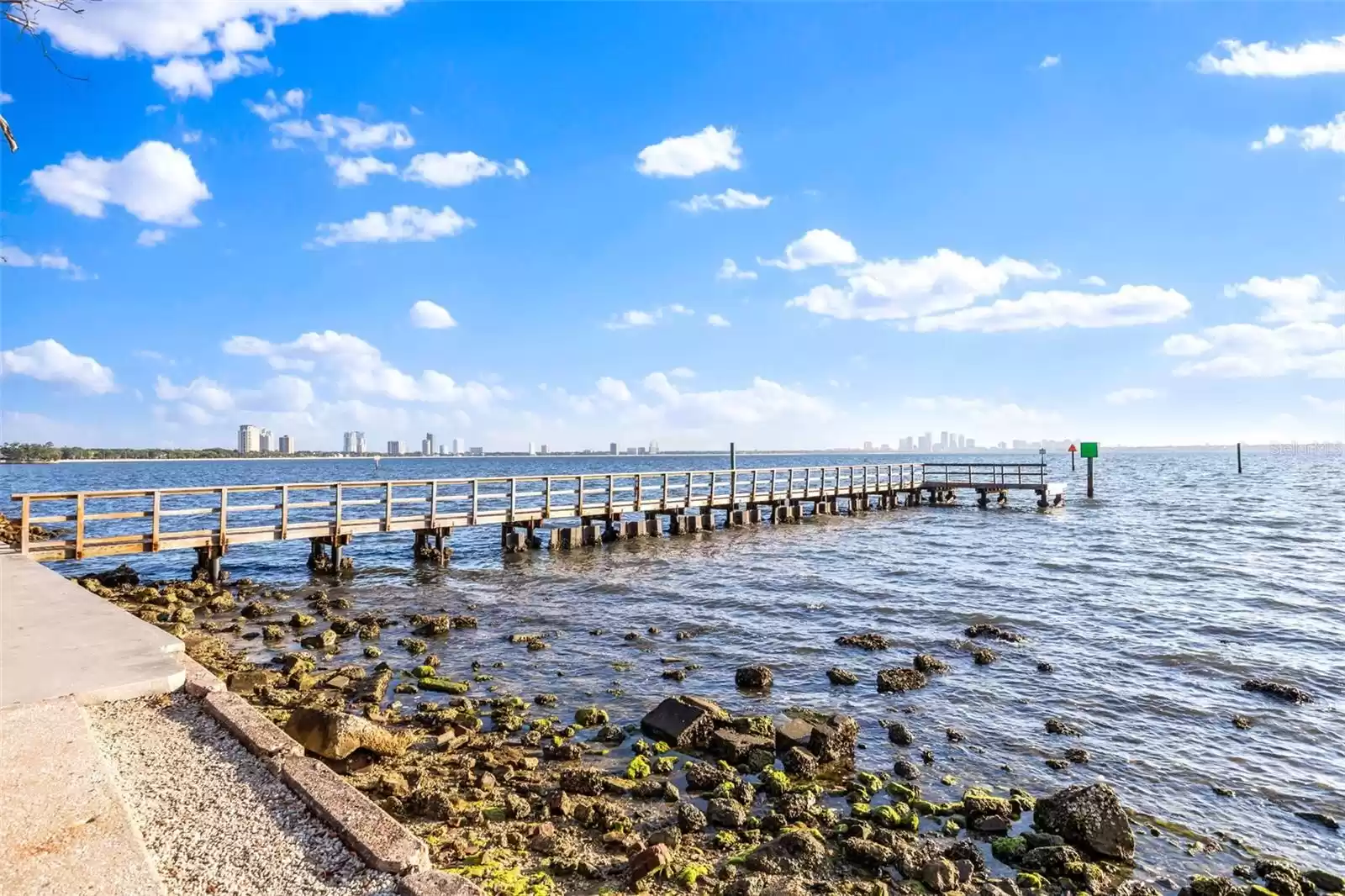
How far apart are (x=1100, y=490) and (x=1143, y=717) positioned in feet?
184

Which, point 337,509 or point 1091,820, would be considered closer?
point 1091,820

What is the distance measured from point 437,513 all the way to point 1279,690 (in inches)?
762

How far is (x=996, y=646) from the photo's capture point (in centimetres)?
1261

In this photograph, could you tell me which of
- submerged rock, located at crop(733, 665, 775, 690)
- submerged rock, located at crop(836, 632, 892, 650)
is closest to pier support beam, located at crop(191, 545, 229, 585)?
submerged rock, located at crop(733, 665, 775, 690)

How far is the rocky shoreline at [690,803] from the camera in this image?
546 cm

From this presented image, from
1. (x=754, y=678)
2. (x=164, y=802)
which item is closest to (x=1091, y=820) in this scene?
(x=754, y=678)

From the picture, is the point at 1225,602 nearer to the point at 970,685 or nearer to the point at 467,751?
the point at 970,685

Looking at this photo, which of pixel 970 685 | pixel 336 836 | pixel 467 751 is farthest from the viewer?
pixel 970 685

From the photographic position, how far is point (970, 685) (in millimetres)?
10453

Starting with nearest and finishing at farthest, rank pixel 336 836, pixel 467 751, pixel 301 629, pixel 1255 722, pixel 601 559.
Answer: pixel 336 836
pixel 467 751
pixel 1255 722
pixel 301 629
pixel 601 559

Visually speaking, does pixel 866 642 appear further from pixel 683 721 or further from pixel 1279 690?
pixel 1279 690

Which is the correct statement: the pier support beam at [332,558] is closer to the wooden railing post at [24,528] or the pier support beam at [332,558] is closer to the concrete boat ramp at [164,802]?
the wooden railing post at [24,528]

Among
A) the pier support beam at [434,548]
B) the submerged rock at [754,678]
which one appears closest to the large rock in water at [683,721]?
the submerged rock at [754,678]

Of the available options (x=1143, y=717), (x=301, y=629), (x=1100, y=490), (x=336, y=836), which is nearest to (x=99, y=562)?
(x=301, y=629)
